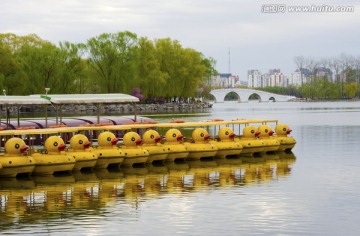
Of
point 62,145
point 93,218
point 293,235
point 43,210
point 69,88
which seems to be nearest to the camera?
point 293,235

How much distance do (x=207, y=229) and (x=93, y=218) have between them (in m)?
5.05

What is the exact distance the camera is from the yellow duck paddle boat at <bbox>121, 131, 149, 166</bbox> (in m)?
44.9

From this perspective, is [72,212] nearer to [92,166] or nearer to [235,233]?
[235,233]

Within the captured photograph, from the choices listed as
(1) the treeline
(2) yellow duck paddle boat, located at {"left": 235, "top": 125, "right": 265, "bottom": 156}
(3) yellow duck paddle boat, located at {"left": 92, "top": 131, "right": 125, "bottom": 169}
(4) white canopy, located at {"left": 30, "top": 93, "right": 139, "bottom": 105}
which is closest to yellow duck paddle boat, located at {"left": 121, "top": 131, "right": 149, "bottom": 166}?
(3) yellow duck paddle boat, located at {"left": 92, "top": 131, "right": 125, "bottom": 169}

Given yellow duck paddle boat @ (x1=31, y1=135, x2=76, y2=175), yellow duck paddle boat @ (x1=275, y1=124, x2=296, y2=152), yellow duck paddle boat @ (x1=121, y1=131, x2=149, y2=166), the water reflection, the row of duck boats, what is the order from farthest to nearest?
yellow duck paddle boat @ (x1=275, y1=124, x2=296, y2=152)
yellow duck paddle boat @ (x1=121, y1=131, x2=149, y2=166)
yellow duck paddle boat @ (x1=31, y1=135, x2=76, y2=175)
the row of duck boats
the water reflection

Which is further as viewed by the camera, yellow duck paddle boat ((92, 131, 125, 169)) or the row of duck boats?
yellow duck paddle boat ((92, 131, 125, 169))

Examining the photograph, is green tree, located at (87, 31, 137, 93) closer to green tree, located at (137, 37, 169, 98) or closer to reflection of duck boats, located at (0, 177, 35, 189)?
green tree, located at (137, 37, 169, 98)

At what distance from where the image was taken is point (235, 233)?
1064 inches

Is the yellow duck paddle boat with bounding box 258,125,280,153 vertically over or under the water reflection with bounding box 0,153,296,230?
over

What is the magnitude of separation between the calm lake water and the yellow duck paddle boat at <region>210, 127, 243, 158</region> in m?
1.40

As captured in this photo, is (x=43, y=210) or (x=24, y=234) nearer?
(x=24, y=234)

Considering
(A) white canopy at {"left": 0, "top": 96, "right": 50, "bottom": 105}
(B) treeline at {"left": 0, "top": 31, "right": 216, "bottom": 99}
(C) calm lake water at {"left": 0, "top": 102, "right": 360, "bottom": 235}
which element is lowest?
(C) calm lake water at {"left": 0, "top": 102, "right": 360, "bottom": 235}

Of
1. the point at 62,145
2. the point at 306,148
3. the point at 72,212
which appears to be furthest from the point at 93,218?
the point at 306,148

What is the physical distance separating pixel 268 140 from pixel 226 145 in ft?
14.4
